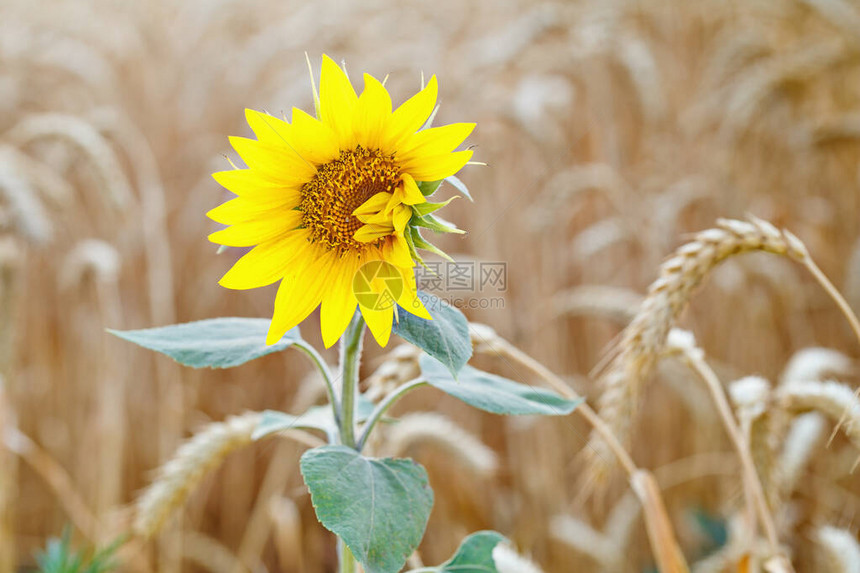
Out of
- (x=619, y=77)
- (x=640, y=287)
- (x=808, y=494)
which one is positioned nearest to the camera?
(x=808, y=494)

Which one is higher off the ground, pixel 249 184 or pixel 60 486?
pixel 249 184

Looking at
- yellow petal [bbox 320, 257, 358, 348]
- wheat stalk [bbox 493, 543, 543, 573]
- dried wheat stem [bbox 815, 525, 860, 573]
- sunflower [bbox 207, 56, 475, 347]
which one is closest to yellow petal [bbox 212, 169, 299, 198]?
sunflower [bbox 207, 56, 475, 347]

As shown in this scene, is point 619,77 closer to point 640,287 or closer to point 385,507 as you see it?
point 640,287

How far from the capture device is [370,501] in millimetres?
618

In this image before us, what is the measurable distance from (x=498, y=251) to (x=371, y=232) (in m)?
1.78

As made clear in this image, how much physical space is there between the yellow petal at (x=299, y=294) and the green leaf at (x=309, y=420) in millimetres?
108

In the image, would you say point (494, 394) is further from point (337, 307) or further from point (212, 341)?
point (212, 341)

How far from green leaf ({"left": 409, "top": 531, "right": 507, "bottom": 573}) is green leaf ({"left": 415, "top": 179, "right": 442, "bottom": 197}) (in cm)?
37

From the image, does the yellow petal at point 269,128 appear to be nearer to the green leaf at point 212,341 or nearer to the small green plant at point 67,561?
the green leaf at point 212,341

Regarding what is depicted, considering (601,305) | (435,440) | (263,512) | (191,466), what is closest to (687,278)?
(435,440)

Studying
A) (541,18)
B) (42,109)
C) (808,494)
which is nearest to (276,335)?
(808,494)

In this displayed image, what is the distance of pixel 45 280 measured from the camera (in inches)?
101

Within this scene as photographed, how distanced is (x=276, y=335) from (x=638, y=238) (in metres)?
1.61

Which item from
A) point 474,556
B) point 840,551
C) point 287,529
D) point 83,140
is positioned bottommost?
point 287,529
